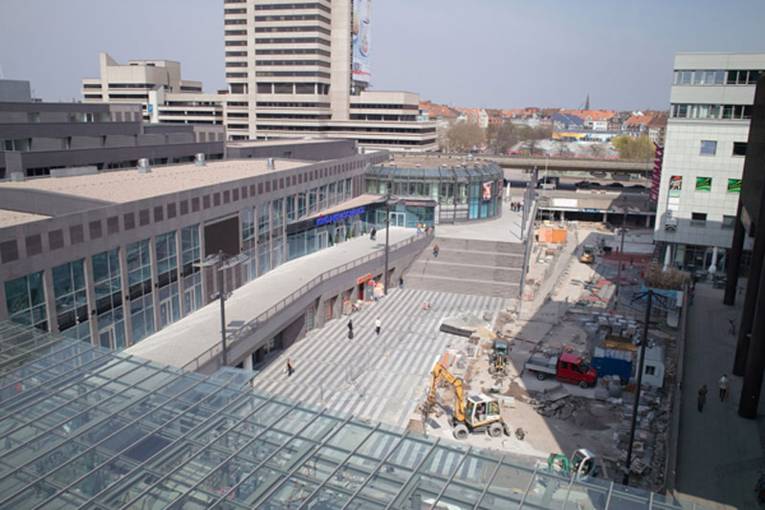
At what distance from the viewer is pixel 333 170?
4847cm

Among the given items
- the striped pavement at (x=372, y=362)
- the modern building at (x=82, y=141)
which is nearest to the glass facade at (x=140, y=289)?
the striped pavement at (x=372, y=362)

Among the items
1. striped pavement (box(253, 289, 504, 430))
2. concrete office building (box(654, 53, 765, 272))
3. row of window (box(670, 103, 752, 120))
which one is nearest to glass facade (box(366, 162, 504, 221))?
striped pavement (box(253, 289, 504, 430))

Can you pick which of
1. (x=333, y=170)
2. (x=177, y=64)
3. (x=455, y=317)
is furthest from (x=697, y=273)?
(x=177, y=64)

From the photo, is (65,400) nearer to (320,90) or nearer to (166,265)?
(166,265)

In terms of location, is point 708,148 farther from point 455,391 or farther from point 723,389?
point 455,391

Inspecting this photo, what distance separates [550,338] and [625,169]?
68.2m

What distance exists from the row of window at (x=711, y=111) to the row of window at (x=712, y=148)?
5.99ft

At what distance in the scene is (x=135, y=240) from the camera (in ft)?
83.8

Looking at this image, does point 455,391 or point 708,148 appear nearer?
point 455,391

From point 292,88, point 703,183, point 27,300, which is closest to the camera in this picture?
point 27,300

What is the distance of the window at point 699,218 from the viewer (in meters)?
47.2

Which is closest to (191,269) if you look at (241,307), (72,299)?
(241,307)

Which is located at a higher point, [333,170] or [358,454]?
[333,170]

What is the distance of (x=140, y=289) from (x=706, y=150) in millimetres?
41328
